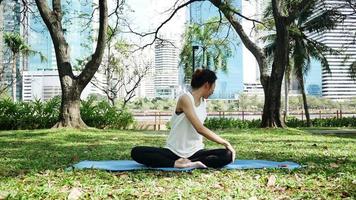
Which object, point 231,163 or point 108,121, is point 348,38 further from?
point 231,163

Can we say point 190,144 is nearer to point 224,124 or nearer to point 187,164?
point 187,164

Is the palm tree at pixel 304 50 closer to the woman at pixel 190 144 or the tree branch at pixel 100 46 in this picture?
the tree branch at pixel 100 46

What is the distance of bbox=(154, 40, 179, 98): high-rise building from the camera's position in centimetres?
2977

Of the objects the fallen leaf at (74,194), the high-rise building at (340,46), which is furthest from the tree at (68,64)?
the fallen leaf at (74,194)

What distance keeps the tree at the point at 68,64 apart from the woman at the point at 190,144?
9.11 metres

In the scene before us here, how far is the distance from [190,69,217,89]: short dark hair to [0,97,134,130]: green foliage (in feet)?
38.4

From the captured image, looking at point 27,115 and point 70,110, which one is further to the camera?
point 27,115

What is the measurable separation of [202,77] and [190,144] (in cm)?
73

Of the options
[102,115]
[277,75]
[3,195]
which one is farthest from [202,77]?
[102,115]

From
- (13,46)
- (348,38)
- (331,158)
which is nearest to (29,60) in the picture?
(13,46)

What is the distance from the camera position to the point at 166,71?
1288 inches

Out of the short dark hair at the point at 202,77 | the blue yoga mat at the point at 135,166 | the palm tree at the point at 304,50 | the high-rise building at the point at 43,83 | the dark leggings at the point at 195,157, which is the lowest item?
the blue yoga mat at the point at 135,166

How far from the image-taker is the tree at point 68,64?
13445 millimetres

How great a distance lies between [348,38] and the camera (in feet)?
58.7
